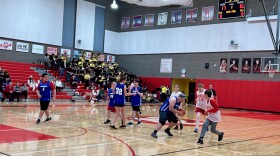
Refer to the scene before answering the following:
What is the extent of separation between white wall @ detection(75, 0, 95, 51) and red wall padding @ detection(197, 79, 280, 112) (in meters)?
12.8

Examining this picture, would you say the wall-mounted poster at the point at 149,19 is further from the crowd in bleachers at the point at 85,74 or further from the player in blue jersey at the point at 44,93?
the player in blue jersey at the point at 44,93

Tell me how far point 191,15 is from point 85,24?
10.7 meters

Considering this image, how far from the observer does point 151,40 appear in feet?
116

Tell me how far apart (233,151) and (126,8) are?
3136cm

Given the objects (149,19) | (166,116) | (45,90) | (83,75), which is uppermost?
(149,19)

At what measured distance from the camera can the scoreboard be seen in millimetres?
28750

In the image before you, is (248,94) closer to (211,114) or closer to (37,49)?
(37,49)

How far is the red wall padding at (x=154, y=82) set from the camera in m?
34.1

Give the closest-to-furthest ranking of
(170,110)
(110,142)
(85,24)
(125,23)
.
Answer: (110,142)
(170,110)
(85,24)
(125,23)

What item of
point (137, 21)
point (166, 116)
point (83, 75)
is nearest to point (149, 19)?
point (137, 21)

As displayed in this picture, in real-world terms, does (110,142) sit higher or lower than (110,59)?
lower

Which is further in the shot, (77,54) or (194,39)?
(77,54)

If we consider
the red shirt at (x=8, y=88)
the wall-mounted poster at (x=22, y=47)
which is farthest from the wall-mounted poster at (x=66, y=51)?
the red shirt at (x=8, y=88)

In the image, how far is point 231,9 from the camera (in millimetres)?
29391
